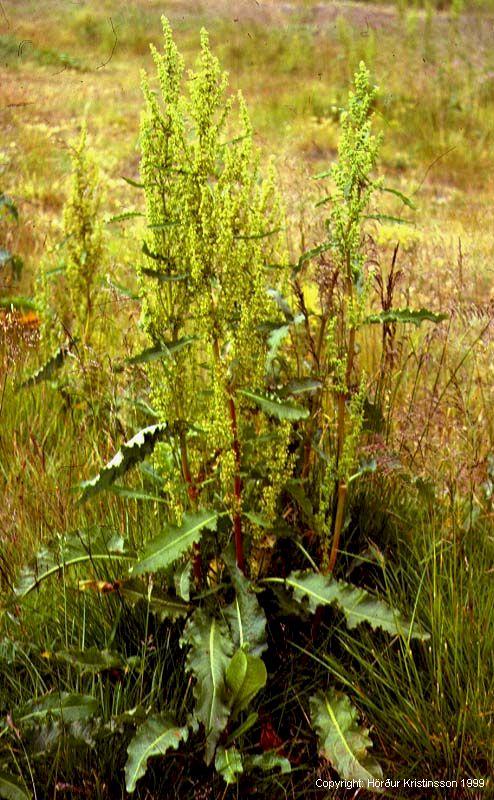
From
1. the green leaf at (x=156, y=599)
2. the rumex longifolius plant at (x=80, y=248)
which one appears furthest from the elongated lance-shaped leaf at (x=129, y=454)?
the rumex longifolius plant at (x=80, y=248)

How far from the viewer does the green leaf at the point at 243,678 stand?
1683 millimetres

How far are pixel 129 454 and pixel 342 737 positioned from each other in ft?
2.68

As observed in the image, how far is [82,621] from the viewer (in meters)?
1.98

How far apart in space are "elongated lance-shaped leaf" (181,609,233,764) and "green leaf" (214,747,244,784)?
0.9 inches

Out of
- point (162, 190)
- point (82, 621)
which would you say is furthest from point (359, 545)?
point (162, 190)

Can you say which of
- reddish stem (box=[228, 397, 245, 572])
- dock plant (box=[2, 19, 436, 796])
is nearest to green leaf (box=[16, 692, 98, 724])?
dock plant (box=[2, 19, 436, 796])

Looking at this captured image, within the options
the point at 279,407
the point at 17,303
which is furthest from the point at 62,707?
the point at 17,303

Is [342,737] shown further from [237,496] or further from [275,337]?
[275,337]

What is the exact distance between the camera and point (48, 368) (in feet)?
9.80

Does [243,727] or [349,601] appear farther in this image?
[349,601]

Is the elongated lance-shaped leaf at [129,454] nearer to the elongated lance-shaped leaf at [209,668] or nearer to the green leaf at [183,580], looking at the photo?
the green leaf at [183,580]

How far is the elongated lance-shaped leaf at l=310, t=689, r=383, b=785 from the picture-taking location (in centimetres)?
167

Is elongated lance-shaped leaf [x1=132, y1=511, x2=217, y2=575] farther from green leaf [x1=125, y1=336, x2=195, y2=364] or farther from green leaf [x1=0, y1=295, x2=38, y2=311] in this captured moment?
green leaf [x1=0, y1=295, x2=38, y2=311]

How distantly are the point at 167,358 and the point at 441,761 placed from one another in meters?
1.10
